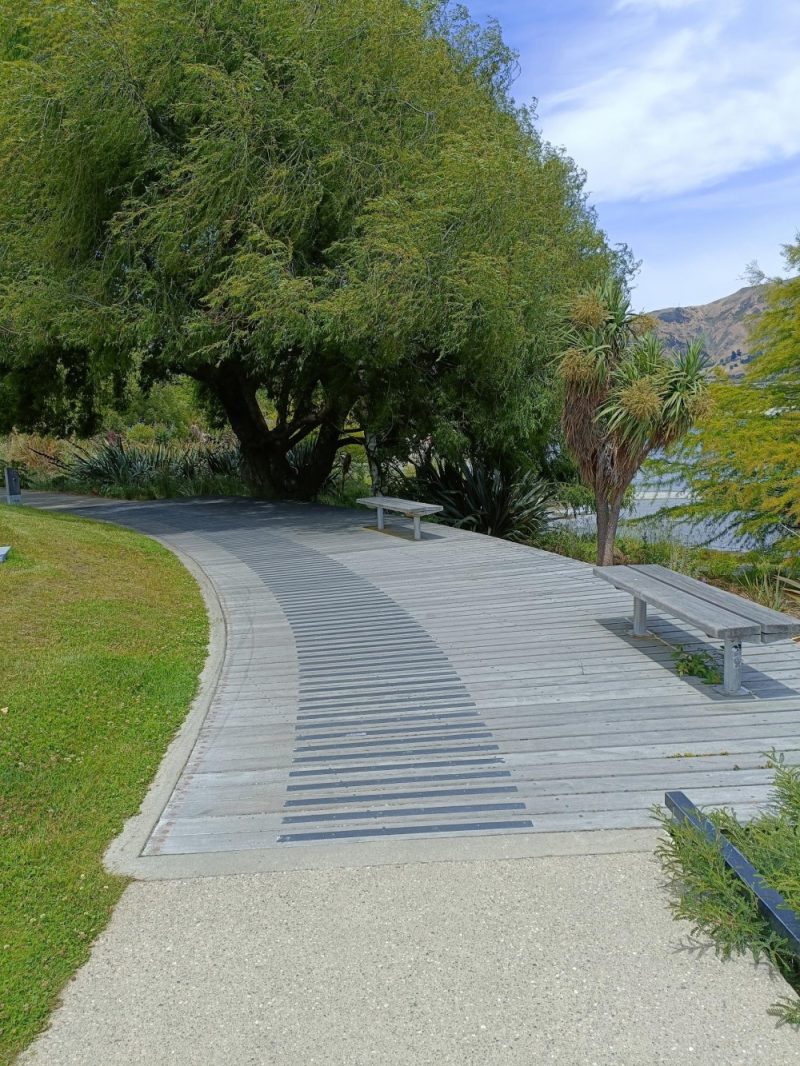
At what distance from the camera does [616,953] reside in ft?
8.86

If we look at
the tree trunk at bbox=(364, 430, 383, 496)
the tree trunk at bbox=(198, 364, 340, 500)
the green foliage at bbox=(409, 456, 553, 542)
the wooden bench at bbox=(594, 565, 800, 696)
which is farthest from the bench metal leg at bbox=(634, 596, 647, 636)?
the tree trunk at bbox=(198, 364, 340, 500)

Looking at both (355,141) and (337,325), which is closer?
(337,325)

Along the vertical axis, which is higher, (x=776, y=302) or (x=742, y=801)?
(x=776, y=302)

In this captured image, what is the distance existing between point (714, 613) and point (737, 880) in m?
2.41

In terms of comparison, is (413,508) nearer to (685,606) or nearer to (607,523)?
(607,523)

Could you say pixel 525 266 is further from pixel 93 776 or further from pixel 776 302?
pixel 93 776

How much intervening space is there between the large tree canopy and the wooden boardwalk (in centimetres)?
515

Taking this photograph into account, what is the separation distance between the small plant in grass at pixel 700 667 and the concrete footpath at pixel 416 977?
2.29 metres

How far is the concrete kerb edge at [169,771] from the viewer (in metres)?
3.42

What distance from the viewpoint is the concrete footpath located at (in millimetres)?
2336

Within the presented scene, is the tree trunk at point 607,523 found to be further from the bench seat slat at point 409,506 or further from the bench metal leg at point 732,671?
the bench metal leg at point 732,671

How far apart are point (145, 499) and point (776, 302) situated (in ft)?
44.9

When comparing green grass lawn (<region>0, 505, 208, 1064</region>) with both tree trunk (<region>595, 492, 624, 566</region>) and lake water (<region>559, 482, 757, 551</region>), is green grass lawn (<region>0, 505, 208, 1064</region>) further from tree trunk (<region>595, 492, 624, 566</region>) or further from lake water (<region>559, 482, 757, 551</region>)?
lake water (<region>559, 482, 757, 551</region>)

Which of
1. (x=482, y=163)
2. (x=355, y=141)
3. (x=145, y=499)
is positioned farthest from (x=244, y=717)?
(x=145, y=499)
